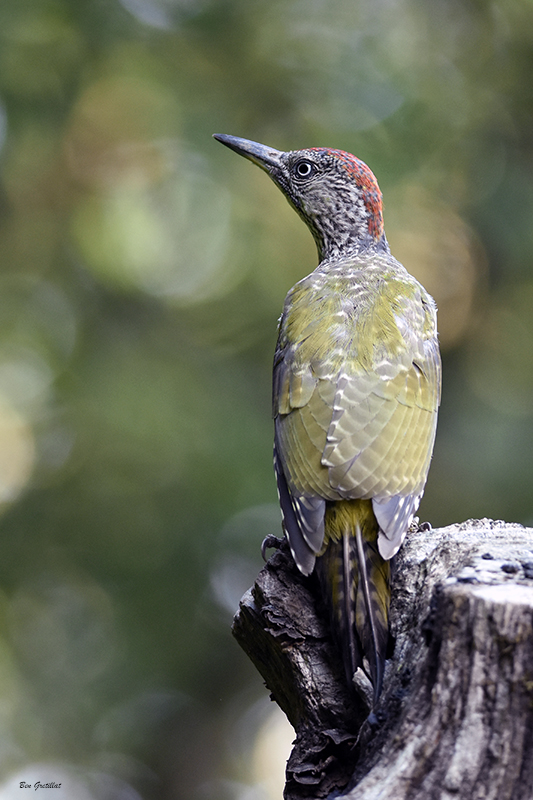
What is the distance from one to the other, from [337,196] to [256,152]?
0.55m

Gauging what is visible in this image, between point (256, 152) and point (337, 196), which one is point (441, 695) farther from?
point (256, 152)

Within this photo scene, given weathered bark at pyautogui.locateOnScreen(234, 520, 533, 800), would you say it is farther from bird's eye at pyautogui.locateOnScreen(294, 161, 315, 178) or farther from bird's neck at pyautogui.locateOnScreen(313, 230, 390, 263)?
bird's eye at pyautogui.locateOnScreen(294, 161, 315, 178)

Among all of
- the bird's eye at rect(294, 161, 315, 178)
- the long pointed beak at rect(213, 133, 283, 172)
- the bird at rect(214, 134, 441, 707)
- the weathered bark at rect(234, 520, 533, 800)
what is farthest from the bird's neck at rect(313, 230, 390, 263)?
the weathered bark at rect(234, 520, 533, 800)

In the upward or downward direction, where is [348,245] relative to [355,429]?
upward

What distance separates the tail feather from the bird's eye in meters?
2.29

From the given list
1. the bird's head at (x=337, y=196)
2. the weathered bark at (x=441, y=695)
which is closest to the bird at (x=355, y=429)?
the weathered bark at (x=441, y=695)

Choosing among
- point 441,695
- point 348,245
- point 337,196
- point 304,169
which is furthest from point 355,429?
point 304,169

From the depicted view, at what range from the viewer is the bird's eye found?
458 cm

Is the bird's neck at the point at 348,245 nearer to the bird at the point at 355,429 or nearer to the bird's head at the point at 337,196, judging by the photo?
the bird's head at the point at 337,196

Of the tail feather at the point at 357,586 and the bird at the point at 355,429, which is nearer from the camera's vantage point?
the tail feather at the point at 357,586

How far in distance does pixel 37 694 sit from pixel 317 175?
408 cm

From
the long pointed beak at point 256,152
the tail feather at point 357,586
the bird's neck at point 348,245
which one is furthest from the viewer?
the long pointed beak at point 256,152

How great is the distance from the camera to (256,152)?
472 centimetres

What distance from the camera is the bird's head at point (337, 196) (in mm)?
4535
